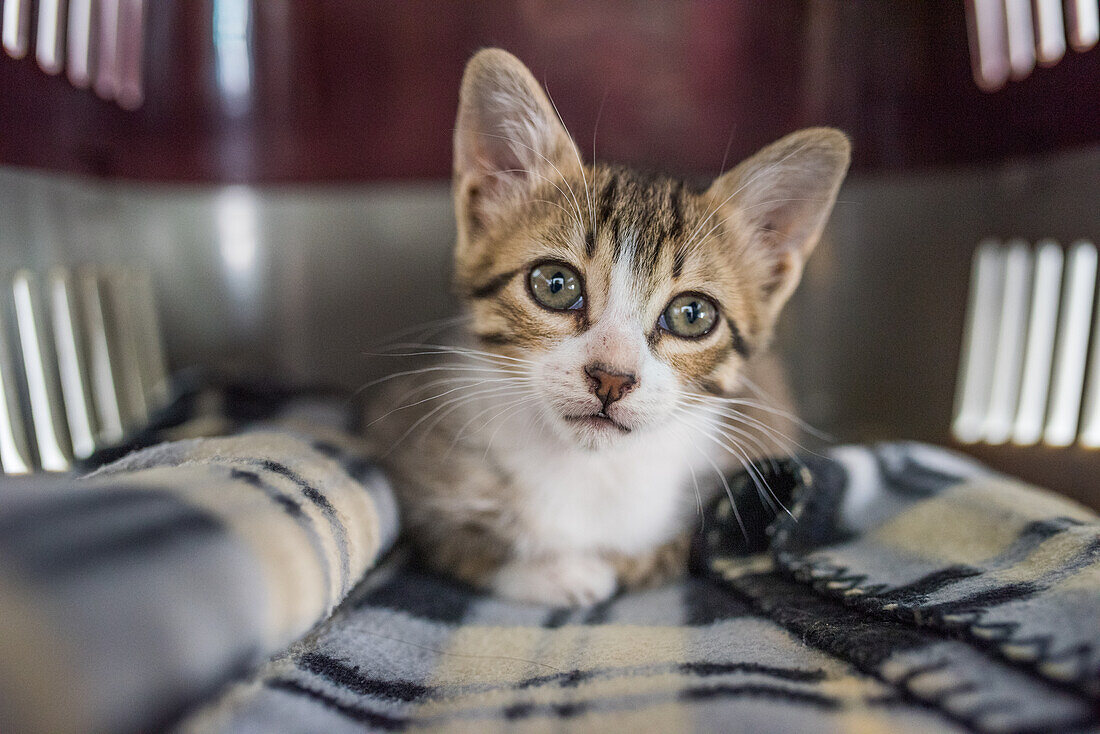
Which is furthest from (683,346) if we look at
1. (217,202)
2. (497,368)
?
(217,202)

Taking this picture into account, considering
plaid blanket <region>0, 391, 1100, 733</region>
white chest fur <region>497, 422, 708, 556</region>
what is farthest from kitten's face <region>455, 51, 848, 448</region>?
plaid blanket <region>0, 391, 1100, 733</region>

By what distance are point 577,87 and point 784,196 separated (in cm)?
56

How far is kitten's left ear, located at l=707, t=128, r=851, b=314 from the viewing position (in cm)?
85

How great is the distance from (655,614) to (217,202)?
119 cm

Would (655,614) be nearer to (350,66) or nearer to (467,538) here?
(467,538)

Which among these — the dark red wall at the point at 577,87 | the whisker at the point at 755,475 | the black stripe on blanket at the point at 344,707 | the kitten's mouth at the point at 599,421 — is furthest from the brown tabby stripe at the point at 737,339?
the black stripe on blanket at the point at 344,707

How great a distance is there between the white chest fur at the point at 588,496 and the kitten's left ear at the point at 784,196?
0.95 feet

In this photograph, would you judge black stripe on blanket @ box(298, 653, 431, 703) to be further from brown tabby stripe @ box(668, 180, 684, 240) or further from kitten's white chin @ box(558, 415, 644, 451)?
brown tabby stripe @ box(668, 180, 684, 240)

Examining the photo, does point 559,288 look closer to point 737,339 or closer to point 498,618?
point 737,339

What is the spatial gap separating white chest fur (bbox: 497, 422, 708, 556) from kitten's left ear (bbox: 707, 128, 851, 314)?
0.95ft

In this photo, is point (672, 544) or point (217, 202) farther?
point (217, 202)

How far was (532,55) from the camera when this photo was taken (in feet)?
4.13

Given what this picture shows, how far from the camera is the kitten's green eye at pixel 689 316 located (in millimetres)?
862

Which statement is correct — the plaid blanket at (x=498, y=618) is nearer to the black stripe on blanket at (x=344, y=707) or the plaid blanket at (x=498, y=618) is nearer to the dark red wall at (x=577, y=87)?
the black stripe on blanket at (x=344, y=707)
